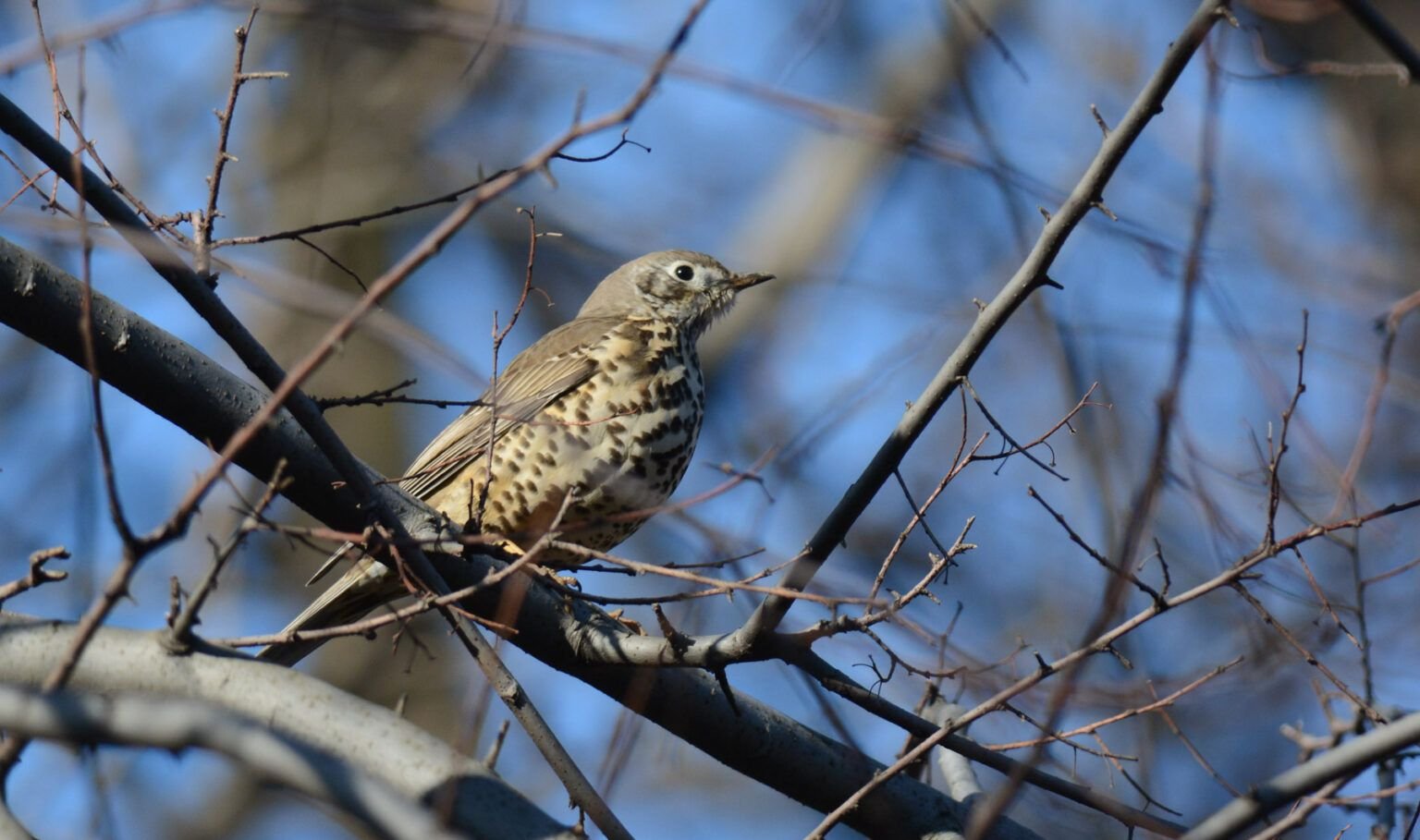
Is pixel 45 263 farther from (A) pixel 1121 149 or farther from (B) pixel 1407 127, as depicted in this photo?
(B) pixel 1407 127

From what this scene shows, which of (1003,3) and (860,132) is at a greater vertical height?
(1003,3)

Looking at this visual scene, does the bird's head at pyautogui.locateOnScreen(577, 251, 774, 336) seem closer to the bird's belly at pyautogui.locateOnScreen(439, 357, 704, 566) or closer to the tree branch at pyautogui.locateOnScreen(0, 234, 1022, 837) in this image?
the bird's belly at pyautogui.locateOnScreen(439, 357, 704, 566)

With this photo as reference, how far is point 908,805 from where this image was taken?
413cm

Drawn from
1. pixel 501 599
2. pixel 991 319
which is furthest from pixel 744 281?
pixel 991 319

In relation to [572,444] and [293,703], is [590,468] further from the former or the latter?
[293,703]

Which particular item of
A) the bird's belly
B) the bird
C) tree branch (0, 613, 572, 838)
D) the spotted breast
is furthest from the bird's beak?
tree branch (0, 613, 572, 838)

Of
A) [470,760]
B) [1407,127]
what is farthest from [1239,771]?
[470,760]

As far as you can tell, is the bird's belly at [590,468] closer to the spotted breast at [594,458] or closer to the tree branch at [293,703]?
the spotted breast at [594,458]

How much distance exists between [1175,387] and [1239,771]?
347 inches

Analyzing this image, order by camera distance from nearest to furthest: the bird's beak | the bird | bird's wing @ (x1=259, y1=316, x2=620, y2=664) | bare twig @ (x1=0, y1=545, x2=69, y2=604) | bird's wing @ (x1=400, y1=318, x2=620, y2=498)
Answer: bare twig @ (x1=0, y1=545, x2=69, y2=604) < bird's wing @ (x1=259, y1=316, x2=620, y2=664) < the bird < bird's wing @ (x1=400, y1=318, x2=620, y2=498) < the bird's beak

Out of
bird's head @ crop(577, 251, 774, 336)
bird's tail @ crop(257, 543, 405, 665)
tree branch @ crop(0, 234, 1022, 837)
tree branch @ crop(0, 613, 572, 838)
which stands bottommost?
tree branch @ crop(0, 613, 572, 838)

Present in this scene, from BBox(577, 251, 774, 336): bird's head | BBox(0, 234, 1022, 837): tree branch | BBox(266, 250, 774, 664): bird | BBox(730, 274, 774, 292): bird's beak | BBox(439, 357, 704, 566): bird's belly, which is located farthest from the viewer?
BBox(730, 274, 774, 292): bird's beak

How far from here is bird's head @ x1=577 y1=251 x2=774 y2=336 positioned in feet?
21.2

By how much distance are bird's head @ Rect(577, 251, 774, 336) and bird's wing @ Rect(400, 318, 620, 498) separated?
0.41 metres
